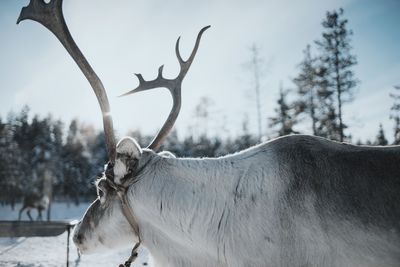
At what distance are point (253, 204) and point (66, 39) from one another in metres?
2.23

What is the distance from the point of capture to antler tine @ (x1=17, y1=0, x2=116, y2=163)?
9.54 feet

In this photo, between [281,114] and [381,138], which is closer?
[281,114]

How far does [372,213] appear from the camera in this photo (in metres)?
1.97

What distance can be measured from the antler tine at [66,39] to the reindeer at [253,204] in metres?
0.01

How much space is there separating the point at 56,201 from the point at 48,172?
4.55 metres

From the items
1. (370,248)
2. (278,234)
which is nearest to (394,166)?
(370,248)

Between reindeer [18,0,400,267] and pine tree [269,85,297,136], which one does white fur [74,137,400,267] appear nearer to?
reindeer [18,0,400,267]

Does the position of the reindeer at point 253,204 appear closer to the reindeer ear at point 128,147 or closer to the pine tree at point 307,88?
the reindeer ear at point 128,147

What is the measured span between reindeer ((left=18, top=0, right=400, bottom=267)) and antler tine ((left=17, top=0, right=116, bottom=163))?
10mm

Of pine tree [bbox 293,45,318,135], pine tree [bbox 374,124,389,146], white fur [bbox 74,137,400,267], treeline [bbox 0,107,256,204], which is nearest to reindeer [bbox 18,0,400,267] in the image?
white fur [bbox 74,137,400,267]

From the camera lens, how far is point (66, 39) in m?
3.10

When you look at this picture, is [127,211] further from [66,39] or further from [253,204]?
[66,39]

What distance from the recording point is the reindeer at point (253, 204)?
2.00 m

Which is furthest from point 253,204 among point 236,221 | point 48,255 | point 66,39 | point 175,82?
point 48,255
